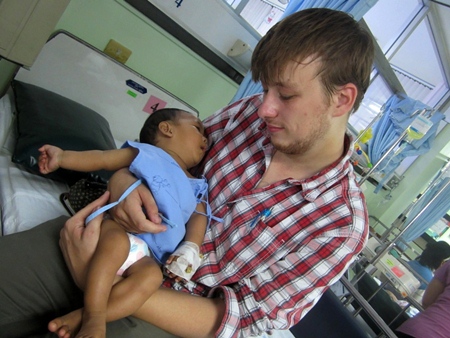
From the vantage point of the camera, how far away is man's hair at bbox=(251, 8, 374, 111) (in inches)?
37.4

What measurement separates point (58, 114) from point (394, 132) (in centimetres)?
499

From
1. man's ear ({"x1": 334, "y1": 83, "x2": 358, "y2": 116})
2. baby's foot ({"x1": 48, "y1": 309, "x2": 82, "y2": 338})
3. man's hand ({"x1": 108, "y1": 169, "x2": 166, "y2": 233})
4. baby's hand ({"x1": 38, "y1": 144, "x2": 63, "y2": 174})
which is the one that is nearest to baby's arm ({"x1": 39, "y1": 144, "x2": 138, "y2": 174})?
baby's hand ({"x1": 38, "y1": 144, "x2": 63, "y2": 174})

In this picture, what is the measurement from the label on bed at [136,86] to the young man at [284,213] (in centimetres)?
149

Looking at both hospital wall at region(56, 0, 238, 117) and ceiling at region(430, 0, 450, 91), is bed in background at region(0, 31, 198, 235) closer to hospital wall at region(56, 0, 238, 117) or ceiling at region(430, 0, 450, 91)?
hospital wall at region(56, 0, 238, 117)

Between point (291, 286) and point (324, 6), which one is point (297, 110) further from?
point (324, 6)

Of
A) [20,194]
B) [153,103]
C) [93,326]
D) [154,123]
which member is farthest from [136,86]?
[93,326]

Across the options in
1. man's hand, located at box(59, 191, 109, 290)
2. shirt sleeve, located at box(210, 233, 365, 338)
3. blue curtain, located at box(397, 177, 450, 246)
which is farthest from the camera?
blue curtain, located at box(397, 177, 450, 246)

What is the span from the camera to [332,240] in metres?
0.96

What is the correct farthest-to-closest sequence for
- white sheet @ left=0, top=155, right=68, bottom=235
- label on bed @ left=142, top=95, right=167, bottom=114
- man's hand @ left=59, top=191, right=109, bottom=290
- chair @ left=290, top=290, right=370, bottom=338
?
1. label on bed @ left=142, top=95, right=167, bottom=114
2. chair @ left=290, top=290, right=370, bottom=338
3. white sheet @ left=0, top=155, right=68, bottom=235
4. man's hand @ left=59, top=191, right=109, bottom=290

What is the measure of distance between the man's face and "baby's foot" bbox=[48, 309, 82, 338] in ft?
2.51

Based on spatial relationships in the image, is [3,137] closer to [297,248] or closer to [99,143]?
[99,143]

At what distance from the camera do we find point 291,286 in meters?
0.96

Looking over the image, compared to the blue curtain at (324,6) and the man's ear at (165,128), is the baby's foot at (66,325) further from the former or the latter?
the blue curtain at (324,6)

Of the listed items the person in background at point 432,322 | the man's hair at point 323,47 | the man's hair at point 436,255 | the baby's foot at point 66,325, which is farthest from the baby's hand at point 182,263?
the man's hair at point 436,255
